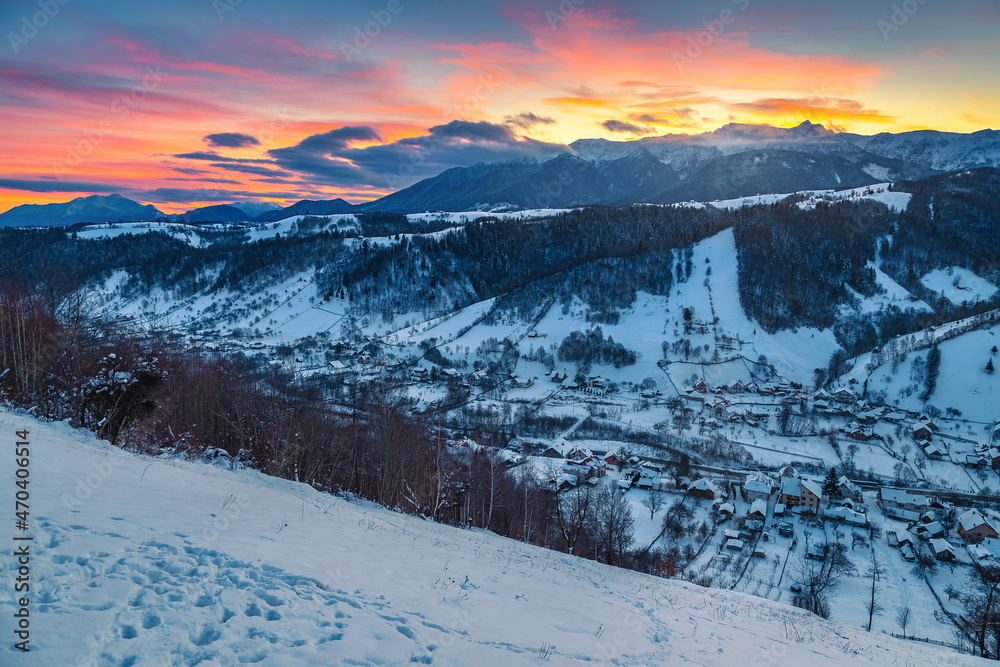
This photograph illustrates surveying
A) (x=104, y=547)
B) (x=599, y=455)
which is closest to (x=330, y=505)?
(x=104, y=547)

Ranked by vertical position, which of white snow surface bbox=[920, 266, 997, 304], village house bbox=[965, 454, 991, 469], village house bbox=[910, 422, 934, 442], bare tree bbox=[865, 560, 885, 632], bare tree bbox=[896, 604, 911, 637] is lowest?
bare tree bbox=[865, 560, 885, 632]

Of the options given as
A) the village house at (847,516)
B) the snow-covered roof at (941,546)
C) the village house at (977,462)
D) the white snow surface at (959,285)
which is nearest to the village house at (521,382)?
the village house at (847,516)

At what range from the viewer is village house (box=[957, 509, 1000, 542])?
3494cm

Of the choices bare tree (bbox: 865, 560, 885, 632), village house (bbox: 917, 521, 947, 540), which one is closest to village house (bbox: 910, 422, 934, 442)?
village house (bbox: 917, 521, 947, 540)

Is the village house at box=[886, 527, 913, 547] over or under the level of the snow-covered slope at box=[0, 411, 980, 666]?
under

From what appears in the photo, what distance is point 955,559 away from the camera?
32781 mm

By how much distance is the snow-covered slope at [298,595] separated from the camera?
5.13m

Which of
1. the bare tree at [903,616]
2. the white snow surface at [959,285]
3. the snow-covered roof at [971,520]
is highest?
the white snow surface at [959,285]

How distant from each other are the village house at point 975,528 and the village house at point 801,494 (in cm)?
918

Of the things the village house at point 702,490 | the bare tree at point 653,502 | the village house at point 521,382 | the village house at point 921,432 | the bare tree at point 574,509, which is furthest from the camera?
the village house at point 521,382

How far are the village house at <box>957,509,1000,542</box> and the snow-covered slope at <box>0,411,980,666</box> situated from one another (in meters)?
32.2

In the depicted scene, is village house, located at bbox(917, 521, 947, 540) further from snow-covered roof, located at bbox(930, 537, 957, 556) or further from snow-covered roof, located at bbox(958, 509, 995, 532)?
snow-covered roof, located at bbox(958, 509, 995, 532)

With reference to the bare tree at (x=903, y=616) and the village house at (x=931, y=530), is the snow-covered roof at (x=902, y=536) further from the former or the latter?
the bare tree at (x=903, y=616)

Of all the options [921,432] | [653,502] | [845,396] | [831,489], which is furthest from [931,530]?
[845,396]
